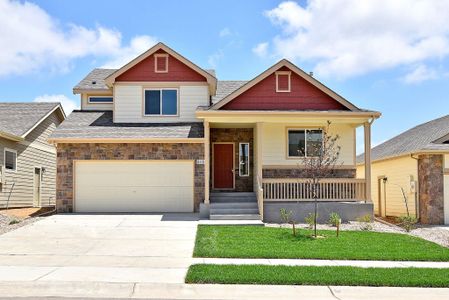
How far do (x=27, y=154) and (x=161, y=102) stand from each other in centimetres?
738

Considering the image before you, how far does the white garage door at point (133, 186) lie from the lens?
19453mm

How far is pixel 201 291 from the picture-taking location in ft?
27.9

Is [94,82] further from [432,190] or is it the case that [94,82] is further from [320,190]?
[432,190]

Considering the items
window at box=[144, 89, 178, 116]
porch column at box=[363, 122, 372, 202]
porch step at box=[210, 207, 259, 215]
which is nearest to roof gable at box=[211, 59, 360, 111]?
porch column at box=[363, 122, 372, 202]

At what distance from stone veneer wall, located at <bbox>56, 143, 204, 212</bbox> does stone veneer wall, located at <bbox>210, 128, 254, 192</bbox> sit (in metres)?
2.04

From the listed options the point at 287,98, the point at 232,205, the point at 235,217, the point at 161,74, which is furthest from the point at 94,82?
the point at 235,217

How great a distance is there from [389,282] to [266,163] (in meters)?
11.2

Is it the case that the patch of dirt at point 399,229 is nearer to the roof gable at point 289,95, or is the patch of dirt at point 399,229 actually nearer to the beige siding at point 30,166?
the roof gable at point 289,95

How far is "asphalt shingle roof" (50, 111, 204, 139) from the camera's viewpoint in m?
19.3

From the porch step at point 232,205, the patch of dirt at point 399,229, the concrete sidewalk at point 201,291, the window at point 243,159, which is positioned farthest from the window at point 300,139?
the concrete sidewalk at point 201,291

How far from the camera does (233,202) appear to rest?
19.0 meters

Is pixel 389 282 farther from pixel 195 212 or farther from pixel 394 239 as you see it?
pixel 195 212

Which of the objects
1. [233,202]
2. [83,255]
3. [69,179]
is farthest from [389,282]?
[69,179]

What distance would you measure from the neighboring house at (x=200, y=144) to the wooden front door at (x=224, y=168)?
42 millimetres
